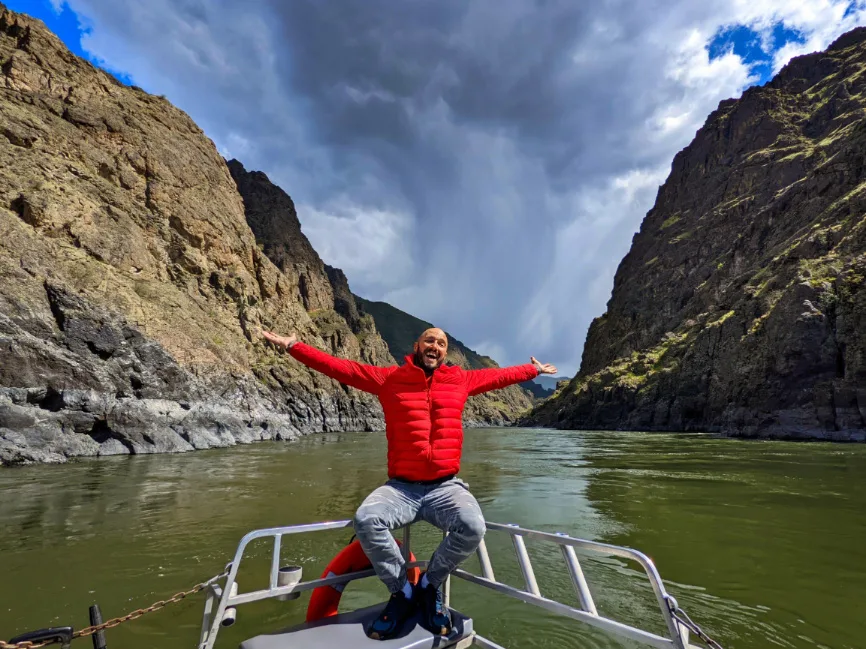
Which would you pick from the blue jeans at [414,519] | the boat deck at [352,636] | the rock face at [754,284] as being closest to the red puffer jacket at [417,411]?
the blue jeans at [414,519]

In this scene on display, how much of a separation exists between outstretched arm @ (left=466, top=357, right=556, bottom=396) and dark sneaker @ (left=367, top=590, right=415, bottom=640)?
6.64 feet

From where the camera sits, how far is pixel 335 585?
405cm

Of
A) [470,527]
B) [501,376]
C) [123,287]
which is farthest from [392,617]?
[123,287]

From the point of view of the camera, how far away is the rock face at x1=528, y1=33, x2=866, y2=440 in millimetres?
42219

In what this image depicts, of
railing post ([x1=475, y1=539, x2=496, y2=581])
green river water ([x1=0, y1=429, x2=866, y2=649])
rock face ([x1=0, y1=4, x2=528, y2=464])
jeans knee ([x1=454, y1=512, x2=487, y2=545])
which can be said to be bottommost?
green river water ([x1=0, y1=429, x2=866, y2=649])

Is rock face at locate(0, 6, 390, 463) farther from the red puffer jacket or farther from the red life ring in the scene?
the red puffer jacket

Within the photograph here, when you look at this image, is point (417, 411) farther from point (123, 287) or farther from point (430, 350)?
point (123, 287)

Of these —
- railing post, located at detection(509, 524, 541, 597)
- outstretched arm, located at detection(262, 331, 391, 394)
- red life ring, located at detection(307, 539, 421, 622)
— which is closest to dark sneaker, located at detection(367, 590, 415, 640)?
red life ring, located at detection(307, 539, 421, 622)

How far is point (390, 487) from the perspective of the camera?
13.3 feet

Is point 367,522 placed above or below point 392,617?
above

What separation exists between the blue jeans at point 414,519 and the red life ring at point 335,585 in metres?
0.53

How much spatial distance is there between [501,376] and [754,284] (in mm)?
72300

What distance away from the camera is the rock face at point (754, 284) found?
42.2 m

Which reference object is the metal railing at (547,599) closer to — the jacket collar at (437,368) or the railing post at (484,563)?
the railing post at (484,563)
